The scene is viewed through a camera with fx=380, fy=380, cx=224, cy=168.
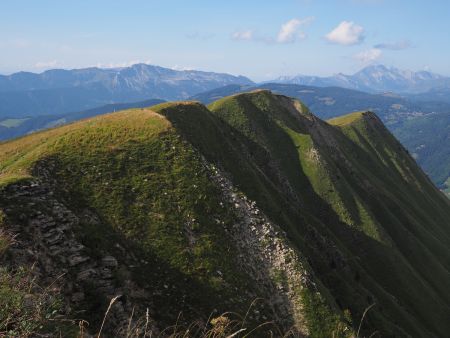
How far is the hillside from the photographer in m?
32.7

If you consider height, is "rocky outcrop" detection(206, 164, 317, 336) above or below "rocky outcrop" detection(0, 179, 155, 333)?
below

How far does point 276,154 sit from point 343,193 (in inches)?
810

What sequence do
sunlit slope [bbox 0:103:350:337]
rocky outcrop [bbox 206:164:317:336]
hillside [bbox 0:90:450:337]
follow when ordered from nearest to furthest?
hillside [bbox 0:90:450:337]
sunlit slope [bbox 0:103:350:337]
rocky outcrop [bbox 206:164:317:336]

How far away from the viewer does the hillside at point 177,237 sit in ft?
107

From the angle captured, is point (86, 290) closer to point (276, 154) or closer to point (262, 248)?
point (262, 248)

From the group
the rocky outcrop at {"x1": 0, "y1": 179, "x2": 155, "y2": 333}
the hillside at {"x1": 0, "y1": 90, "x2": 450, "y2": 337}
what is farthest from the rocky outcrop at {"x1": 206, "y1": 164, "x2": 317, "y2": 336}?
the rocky outcrop at {"x1": 0, "y1": 179, "x2": 155, "y2": 333}

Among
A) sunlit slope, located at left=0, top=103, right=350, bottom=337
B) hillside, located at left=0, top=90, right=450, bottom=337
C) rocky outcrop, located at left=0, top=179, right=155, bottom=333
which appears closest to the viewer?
rocky outcrop, located at left=0, top=179, right=155, bottom=333

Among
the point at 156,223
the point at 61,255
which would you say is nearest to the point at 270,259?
the point at 156,223

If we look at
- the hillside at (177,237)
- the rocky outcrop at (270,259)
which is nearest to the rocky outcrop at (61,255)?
the hillside at (177,237)

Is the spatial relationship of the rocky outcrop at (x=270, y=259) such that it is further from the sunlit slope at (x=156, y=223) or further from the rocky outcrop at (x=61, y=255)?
the rocky outcrop at (x=61, y=255)

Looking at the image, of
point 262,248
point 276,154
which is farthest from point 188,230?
point 276,154

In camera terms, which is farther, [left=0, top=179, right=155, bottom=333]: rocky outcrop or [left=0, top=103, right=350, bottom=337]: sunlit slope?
[left=0, top=103, right=350, bottom=337]: sunlit slope

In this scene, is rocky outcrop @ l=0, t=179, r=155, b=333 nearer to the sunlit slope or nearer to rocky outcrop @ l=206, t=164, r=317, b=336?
the sunlit slope

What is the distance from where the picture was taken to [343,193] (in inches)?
3976
